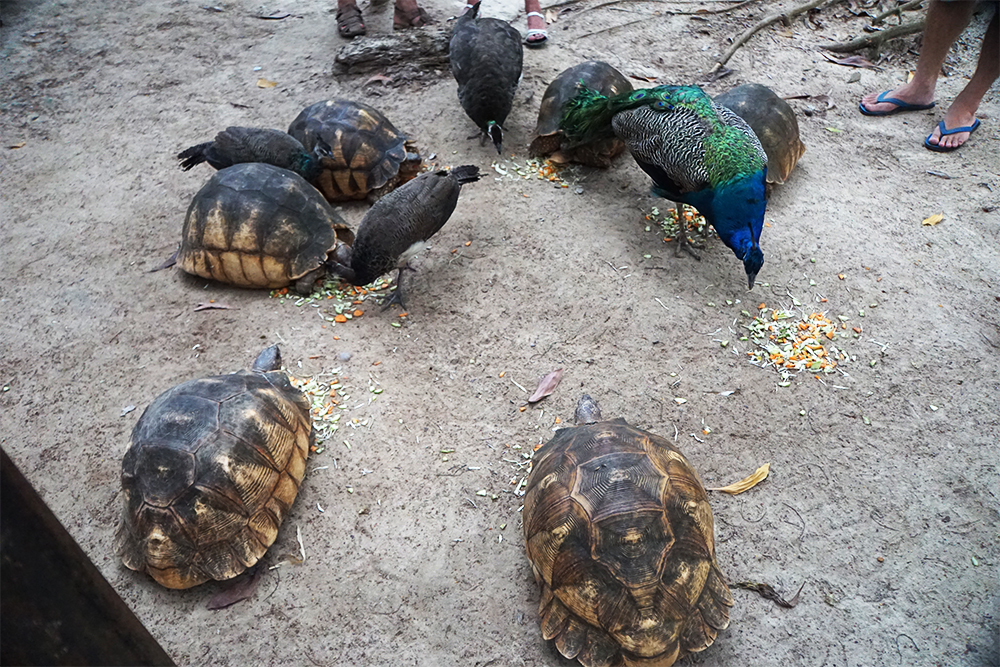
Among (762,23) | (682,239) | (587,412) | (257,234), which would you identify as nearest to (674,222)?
(682,239)

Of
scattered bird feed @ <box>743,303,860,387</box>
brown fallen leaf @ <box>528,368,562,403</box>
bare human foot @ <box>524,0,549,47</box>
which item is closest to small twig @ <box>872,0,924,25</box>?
bare human foot @ <box>524,0,549,47</box>

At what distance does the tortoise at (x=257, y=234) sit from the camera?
4.05 m

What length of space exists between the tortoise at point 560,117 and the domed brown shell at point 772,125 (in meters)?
0.82

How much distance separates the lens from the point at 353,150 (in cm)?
480

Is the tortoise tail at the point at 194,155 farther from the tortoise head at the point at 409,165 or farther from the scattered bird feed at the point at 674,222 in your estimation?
the scattered bird feed at the point at 674,222

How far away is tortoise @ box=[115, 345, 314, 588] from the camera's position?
2666mm

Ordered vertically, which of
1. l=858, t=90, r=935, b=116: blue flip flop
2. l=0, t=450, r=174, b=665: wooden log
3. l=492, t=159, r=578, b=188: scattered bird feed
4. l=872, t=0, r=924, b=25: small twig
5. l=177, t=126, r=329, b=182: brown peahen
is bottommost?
l=492, t=159, r=578, b=188: scattered bird feed

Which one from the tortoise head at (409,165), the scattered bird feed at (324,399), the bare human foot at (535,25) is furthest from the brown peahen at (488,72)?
the scattered bird feed at (324,399)

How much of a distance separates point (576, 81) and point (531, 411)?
2869mm

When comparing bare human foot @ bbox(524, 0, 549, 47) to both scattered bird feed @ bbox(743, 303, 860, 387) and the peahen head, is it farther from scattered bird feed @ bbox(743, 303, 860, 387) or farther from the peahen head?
scattered bird feed @ bbox(743, 303, 860, 387)

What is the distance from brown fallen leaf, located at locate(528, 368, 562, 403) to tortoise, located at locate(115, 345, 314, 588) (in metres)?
1.32

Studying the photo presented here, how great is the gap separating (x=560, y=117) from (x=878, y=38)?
3.96m

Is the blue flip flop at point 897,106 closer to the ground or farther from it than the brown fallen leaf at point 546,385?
farther from it

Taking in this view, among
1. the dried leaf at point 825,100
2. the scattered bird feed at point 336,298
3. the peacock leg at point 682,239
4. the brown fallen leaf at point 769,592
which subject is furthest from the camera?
the dried leaf at point 825,100
